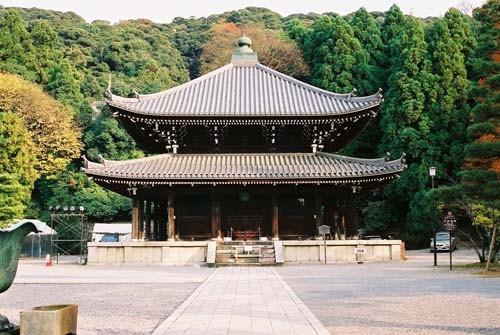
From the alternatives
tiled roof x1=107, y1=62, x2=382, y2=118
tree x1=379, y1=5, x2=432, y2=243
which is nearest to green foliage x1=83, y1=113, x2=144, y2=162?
tiled roof x1=107, y1=62, x2=382, y2=118

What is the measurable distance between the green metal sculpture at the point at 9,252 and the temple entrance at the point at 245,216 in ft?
74.4

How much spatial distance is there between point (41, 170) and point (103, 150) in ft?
20.4

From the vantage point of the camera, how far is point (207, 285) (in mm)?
15586

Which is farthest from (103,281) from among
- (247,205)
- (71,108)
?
(71,108)

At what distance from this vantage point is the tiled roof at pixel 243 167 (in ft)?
85.9

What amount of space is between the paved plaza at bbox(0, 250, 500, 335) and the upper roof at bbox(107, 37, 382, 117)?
36.9 feet

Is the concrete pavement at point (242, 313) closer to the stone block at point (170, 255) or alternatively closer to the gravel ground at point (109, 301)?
the gravel ground at point (109, 301)

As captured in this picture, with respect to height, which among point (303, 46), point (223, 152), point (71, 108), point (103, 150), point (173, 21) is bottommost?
point (223, 152)

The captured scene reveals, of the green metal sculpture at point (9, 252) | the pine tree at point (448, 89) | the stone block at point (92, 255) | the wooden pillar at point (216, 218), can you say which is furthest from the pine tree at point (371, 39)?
the green metal sculpture at point (9, 252)

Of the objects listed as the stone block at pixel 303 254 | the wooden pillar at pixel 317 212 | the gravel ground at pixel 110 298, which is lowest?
the gravel ground at pixel 110 298

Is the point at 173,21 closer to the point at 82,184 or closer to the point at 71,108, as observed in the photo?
the point at 71,108

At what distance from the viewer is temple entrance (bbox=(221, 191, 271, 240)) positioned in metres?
28.7

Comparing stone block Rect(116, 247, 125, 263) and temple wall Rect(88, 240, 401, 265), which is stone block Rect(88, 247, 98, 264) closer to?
temple wall Rect(88, 240, 401, 265)

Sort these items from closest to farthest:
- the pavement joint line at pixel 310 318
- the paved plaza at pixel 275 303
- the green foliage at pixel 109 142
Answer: the pavement joint line at pixel 310 318
the paved plaza at pixel 275 303
the green foliage at pixel 109 142
